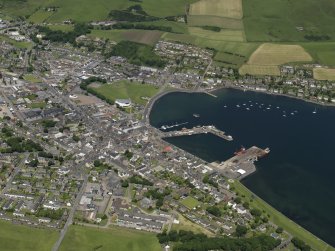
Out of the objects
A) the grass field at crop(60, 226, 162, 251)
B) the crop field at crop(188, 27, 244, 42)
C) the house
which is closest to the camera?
the grass field at crop(60, 226, 162, 251)

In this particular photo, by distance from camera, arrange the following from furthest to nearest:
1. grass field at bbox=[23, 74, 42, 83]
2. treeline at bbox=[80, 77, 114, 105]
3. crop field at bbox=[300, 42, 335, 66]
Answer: crop field at bbox=[300, 42, 335, 66], grass field at bbox=[23, 74, 42, 83], treeline at bbox=[80, 77, 114, 105]

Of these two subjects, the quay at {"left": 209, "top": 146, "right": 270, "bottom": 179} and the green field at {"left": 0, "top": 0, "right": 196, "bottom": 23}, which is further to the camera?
the green field at {"left": 0, "top": 0, "right": 196, "bottom": 23}

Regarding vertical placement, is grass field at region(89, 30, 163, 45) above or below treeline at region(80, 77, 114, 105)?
above

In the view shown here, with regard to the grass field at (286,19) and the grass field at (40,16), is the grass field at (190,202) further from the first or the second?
the grass field at (40,16)

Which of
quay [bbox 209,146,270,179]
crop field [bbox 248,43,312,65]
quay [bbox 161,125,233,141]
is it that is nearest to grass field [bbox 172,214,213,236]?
quay [bbox 209,146,270,179]

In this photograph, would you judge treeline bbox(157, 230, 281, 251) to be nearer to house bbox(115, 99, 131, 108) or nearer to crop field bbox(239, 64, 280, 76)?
house bbox(115, 99, 131, 108)

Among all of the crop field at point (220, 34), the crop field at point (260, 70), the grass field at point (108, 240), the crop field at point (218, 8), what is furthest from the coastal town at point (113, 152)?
the crop field at point (218, 8)

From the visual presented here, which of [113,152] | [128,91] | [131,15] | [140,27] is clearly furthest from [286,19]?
[113,152]

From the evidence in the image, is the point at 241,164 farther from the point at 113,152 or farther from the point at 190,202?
the point at 113,152
